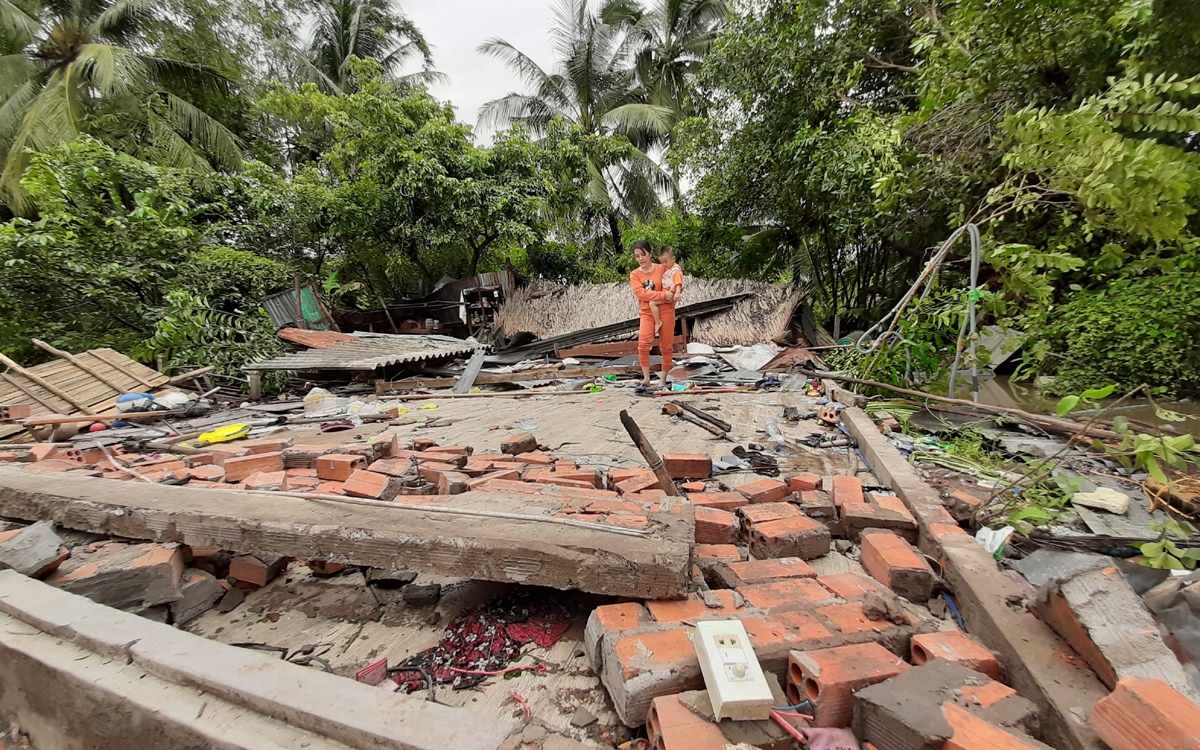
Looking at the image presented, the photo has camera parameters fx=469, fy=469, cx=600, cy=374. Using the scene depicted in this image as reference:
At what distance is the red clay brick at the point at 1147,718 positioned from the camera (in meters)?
0.88

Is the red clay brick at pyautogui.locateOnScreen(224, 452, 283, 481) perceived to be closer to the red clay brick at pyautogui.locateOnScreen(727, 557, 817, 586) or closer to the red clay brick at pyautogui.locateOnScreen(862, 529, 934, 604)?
the red clay brick at pyautogui.locateOnScreen(727, 557, 817, 586)

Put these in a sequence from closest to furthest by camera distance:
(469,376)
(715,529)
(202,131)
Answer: (715,529) → (469,376) → (202,131)

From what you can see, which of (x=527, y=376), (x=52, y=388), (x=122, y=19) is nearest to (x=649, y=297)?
(x=527, y=376)

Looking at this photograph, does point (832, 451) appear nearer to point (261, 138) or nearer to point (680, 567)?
point (680, 567)

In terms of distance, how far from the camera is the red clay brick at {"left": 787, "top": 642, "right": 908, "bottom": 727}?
1.18m

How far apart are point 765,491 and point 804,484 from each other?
0.88 feet

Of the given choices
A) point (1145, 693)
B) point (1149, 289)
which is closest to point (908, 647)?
point (1145, 693)

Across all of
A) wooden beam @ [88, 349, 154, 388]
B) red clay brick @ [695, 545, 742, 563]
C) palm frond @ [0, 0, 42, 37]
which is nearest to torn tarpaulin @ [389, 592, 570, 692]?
red clay brick @ [695, 545, 742, 563]

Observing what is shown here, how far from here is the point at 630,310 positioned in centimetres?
1042

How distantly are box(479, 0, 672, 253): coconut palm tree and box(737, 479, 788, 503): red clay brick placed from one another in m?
14.4

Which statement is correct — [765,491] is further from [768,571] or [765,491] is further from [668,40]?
[668,40]

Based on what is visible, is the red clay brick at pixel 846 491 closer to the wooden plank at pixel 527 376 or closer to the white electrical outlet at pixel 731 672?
the white electrical outlet at pixel 731 672

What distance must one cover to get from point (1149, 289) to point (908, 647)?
6.69 meters

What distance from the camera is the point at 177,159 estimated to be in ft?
39.7
